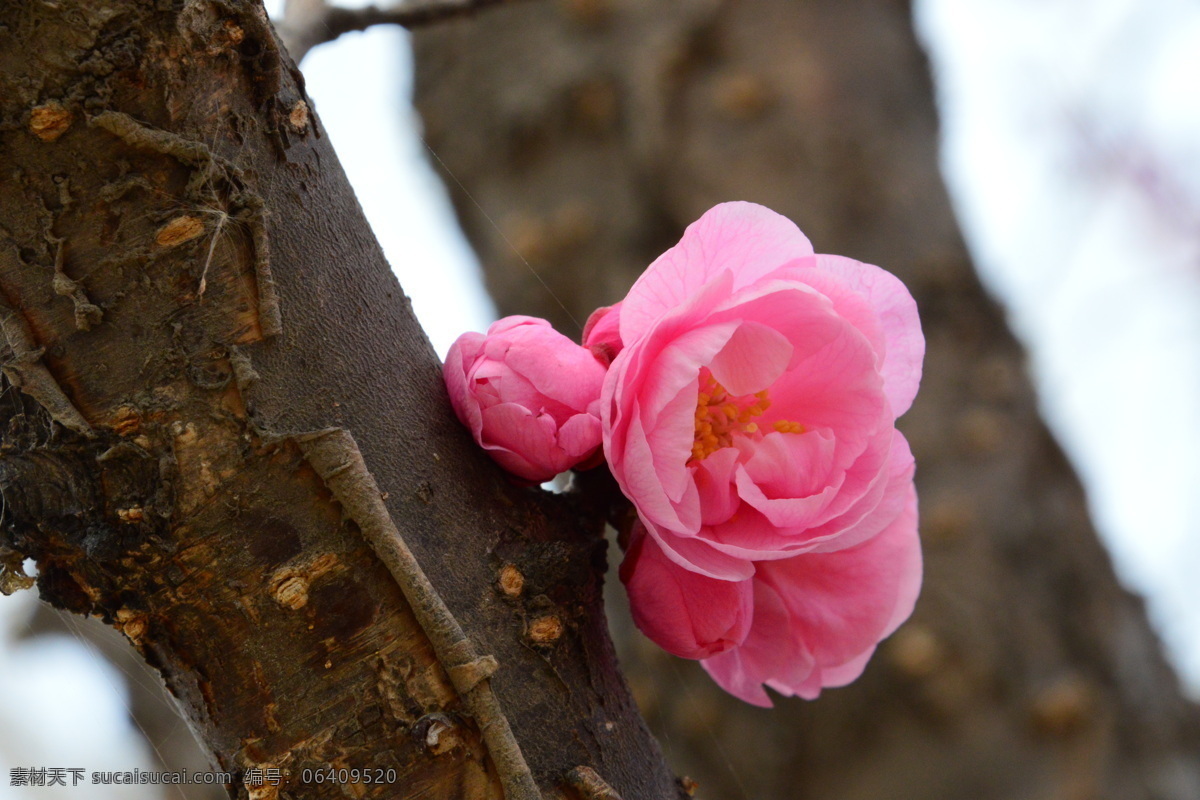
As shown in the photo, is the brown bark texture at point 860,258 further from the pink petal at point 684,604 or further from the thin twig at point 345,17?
the pink petal at point 684,604

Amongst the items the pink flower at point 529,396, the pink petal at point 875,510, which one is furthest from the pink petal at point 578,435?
the pink petal at point 875,510

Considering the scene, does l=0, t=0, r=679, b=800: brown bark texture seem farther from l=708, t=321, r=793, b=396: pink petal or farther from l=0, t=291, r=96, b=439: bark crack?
l=708, t=321, r=793, b=396: pink petal

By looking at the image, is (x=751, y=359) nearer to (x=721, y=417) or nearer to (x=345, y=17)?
(x=721, y=417)

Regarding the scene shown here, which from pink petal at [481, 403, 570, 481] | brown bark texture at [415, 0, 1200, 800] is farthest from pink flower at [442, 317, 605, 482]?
brown bark texture at [415, 0, 1200, 800]

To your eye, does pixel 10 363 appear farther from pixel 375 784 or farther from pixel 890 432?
pixel 890 432

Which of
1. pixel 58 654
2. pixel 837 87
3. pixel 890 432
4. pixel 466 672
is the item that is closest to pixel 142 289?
pixel 466 672

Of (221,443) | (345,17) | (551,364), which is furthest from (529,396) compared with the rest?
(345,17)
